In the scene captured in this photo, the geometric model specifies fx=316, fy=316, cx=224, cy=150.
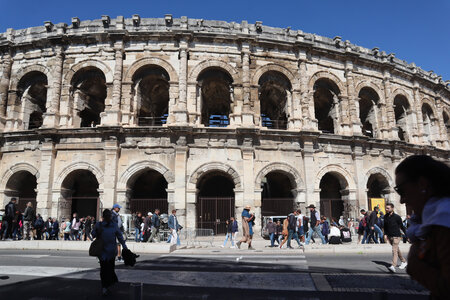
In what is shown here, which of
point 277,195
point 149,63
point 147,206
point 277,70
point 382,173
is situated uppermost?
point 149,63

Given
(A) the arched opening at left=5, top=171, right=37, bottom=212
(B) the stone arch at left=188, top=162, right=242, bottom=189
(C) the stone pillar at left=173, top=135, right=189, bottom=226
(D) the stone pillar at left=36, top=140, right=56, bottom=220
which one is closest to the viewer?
(C) the stone pillar at left=173, top=135, right=189, bottom=226

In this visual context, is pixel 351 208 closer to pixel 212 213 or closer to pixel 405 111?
pixel 212 213

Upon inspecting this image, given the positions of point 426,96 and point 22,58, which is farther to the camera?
point 426,96

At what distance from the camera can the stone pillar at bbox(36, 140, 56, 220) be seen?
1565 centimetres

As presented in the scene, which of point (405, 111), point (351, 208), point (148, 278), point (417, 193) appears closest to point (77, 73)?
point (148, 278)

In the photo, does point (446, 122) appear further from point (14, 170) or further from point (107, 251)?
point (14, 170)

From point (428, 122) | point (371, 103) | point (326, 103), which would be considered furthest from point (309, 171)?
point (428, 122)

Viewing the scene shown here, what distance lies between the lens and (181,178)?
1559 centimetres

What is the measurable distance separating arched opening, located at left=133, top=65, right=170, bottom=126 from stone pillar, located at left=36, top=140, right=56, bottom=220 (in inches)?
188

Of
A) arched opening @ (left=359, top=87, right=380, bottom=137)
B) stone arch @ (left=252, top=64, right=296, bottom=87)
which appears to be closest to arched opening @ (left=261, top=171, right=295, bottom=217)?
stone arch @ (left=252, top=64, right=296, bottom=87)

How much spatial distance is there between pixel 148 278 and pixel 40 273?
232 cm

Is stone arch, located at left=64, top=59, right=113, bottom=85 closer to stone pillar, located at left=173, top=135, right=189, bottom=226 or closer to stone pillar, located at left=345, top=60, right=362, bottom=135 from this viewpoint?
stone pillar, located at left=173, top=135, right=189, bottom=226

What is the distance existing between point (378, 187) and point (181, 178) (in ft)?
43.2

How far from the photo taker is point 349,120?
18.6 m
